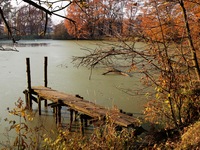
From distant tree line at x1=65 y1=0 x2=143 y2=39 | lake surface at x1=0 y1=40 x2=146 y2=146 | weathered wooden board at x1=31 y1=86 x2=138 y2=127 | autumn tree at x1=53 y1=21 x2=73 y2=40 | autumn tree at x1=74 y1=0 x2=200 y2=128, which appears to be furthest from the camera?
autumn tree at x1=53 y1=21 x2=73 y2=40

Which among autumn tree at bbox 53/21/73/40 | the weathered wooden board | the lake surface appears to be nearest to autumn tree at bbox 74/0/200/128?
the weathered wooden board

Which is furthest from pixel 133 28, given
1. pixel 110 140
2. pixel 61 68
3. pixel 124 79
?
pixel 61 68

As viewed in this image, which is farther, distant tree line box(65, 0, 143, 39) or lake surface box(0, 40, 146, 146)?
lake surface box(0, 40, 146, 146)

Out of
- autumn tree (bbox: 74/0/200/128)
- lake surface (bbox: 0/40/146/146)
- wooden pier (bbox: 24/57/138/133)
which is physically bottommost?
lake surface (bbox: 0/40/146/146)

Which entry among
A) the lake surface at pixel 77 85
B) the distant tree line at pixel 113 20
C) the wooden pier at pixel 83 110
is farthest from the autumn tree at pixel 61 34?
the distant tree line at pixel 113 20

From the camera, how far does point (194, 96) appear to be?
4102 millimetres

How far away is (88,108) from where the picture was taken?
5621 millimetres

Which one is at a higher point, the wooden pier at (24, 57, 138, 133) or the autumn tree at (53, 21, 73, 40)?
the autumn tree at (53, 21, 73, 40)

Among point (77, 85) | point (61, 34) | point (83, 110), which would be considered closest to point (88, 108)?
point (83, 110)

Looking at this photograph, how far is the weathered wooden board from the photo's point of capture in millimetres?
4750

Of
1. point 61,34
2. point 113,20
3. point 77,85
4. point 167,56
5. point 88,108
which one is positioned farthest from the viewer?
point 61,34

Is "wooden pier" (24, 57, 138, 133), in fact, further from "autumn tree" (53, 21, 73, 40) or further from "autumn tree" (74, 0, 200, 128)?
"autumn tree" (53, 21, 73, 40)

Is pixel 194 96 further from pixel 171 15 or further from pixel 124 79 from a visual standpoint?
pixel 124 79

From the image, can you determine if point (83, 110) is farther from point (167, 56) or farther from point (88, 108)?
point (167, 56)
